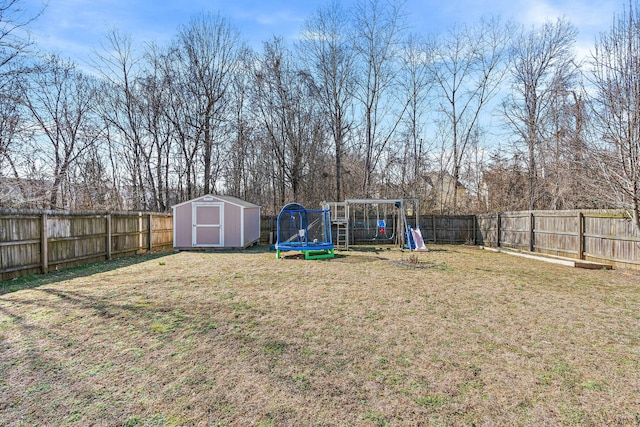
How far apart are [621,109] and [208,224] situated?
12.3m

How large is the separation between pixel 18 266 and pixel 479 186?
69.6 feet

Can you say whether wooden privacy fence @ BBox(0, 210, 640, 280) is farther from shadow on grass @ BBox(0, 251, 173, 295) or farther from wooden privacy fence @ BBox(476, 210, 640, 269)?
shadow on grass @ BBox(0, 251, 173, 295)

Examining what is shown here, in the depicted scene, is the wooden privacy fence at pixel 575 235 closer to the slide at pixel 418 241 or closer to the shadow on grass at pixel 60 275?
the slide at pixel 418 241

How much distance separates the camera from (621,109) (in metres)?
7.19

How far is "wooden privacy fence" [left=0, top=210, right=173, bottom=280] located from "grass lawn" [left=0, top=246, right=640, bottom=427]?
91cm

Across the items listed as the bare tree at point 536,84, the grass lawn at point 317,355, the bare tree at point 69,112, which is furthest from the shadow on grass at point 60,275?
the bare tree at point 536,84

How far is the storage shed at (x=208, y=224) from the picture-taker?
13.3m

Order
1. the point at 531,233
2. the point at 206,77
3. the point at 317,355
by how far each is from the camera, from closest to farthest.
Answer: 1. the point at 317,355
2. the point at 531,233
3. the point at 206,77

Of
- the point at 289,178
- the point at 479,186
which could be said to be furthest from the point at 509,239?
the point at 289,178

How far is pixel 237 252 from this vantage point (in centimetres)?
1264

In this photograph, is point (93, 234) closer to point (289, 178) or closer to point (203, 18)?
point (289, 178)

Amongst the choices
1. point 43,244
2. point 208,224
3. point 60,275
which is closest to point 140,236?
point 208,224

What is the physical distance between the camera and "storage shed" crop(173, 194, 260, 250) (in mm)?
13297

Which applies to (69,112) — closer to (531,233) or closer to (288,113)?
(288,113)
